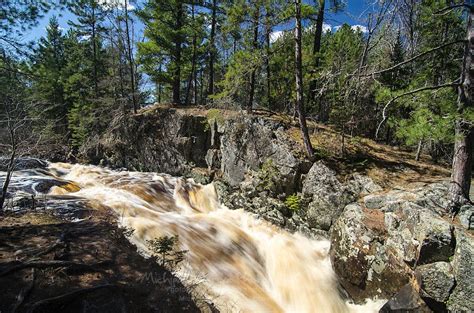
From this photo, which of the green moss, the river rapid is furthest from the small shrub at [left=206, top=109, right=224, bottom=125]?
the river rapid

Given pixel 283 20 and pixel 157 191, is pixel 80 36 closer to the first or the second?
pixel 157 191

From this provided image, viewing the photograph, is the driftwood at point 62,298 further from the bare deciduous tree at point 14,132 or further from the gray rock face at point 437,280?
the gray rock face at point 437,280

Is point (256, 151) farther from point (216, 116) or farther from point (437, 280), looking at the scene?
point (437, 280)

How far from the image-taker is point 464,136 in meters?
5.41

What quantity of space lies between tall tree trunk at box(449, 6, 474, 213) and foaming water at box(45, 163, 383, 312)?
2941 mm

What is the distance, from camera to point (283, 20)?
9.48 meters

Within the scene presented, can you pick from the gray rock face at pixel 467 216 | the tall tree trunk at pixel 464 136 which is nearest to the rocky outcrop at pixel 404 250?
the gray rock face at pixel 467 216

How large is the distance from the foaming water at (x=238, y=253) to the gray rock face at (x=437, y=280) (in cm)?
125

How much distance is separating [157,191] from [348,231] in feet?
25.7

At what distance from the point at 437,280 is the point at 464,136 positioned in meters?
2.80

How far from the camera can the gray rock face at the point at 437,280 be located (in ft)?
16.3

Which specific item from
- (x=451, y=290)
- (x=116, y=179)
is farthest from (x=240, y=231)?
(x=116, y=179)

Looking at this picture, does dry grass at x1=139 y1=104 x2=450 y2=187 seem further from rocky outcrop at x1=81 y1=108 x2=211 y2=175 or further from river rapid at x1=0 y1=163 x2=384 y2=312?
rocky outcrop at x1=81 y1=108 x2=211 y2=175

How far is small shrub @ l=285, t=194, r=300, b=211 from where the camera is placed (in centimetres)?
941
